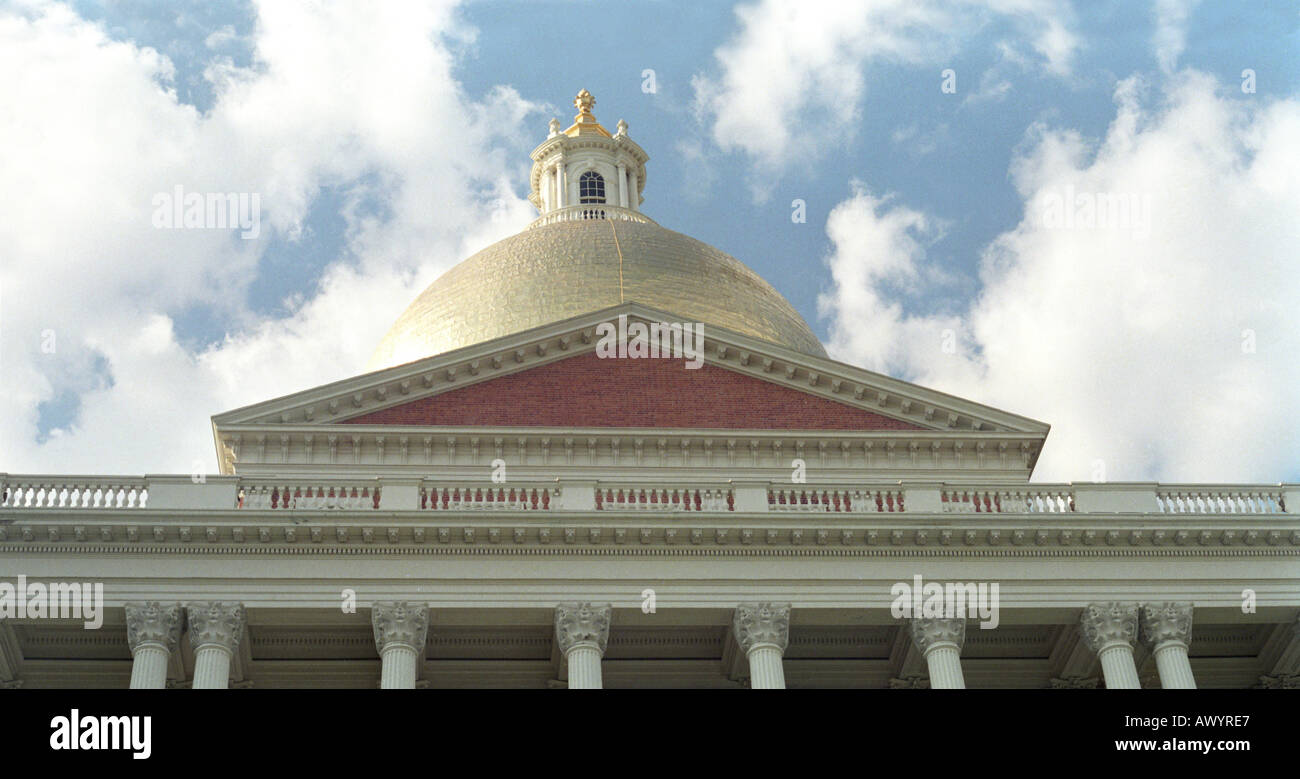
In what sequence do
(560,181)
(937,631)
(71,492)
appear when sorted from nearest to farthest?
1. (937,631)
2. (71,492)
3. (560,181)

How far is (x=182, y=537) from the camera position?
2936 centimetres

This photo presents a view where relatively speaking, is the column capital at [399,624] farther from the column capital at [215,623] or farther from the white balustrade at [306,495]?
the column capital at [215,623]

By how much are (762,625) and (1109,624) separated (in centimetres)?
588

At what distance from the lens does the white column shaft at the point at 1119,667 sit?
2942 cm

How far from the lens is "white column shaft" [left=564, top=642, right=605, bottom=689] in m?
28.7

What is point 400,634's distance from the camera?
28984mm

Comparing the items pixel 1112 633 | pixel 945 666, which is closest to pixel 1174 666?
→ pixel 1112 633

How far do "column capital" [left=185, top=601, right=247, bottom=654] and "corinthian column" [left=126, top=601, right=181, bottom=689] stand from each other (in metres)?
0.27

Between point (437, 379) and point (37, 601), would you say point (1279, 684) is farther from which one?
point (37, 601)

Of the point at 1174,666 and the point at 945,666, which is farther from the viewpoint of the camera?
the point at 1174,666

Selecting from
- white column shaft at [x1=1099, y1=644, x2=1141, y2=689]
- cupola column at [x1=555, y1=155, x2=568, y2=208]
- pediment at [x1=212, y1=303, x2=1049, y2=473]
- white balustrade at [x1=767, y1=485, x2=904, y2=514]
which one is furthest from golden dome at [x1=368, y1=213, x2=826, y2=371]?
white column shaft at [x1=1099, y1=644, x2=1141, y2=689]

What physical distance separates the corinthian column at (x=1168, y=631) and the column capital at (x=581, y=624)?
914 centimetres

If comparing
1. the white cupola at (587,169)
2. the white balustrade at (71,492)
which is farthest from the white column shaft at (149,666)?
the white cupola at (587,169)

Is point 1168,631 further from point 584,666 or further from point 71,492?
point 71,492
